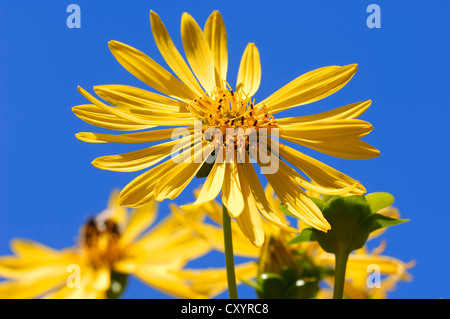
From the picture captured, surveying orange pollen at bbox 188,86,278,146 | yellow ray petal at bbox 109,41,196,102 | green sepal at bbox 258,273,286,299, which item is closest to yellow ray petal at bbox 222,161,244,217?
orange pollen at bbox 188,86,278,146

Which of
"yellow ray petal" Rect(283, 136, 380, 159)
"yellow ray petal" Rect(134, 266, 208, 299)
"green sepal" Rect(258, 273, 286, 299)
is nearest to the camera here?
"yellow ray petal" Rect(283, 136, 380, 159)

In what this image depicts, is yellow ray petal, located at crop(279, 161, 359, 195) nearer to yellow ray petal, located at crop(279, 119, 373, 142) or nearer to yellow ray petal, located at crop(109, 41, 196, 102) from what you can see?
yellow ray petal, located at crop(279, 119, 373, 142)

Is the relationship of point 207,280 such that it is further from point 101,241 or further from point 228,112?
point 101,241

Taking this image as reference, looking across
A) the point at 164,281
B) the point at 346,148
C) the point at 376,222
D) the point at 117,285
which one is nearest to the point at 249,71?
the point at 346,148

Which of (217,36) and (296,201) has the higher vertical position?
(217,36)

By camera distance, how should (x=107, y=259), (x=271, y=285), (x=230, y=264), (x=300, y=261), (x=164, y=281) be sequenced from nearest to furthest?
(x=230, y=264)
(x=271, y=285)
(x=300, y=261)
(x=164, y=281)
(x=107, y=259)

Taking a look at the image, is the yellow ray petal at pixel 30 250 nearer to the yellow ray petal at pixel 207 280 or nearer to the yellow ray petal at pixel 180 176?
the yellow ray petal at pixel 207 280

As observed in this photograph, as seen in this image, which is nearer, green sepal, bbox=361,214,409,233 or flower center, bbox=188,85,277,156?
green sepal, bbox=361,214,409,233

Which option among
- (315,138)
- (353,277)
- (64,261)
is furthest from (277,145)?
(64,261)
